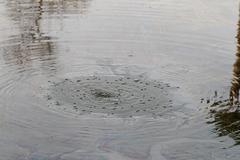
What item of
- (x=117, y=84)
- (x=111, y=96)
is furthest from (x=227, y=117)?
(x=117, y=84)

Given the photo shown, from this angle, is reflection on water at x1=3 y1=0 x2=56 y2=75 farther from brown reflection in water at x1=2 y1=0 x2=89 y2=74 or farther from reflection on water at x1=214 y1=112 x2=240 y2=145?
reflection on water at x1=214 y1=112 x2=240 y2=145


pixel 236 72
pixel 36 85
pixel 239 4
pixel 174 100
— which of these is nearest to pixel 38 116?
pixel 36 85

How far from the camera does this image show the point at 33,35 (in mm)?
18078

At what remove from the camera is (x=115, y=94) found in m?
12.7

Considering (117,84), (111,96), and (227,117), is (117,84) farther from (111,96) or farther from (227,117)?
(227,117)

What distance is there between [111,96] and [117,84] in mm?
921

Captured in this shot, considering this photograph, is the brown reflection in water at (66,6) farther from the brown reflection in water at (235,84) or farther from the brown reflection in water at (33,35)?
the brown reflection in water at (235,84)

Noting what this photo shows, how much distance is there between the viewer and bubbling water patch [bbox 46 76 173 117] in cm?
1192

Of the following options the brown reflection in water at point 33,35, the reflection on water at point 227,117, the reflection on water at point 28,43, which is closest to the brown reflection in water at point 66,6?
the brown reflection in water at point 33,35

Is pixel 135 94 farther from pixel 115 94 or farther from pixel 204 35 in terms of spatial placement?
pixel 204 35

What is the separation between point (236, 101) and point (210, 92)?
0.86 meters

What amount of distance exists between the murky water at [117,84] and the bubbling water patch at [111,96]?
27mm

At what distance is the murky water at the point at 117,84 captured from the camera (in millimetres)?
10461

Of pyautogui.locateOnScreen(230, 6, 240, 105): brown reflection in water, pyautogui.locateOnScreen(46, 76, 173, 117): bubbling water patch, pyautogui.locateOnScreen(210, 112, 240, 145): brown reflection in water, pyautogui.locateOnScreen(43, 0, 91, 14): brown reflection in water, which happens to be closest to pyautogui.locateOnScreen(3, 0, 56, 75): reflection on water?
pyautogui.locateOnScreen(43, 0, 91, 14): brown reflection in water
